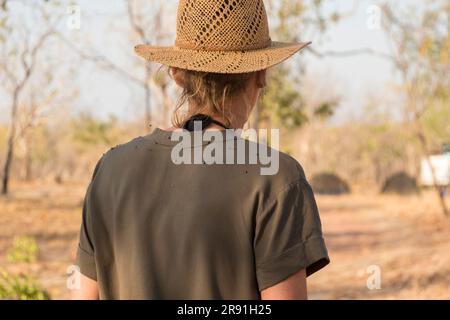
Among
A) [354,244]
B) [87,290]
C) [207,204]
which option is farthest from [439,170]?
[207,204]

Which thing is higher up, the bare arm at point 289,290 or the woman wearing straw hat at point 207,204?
the woman wearing straw hat at point 207,204

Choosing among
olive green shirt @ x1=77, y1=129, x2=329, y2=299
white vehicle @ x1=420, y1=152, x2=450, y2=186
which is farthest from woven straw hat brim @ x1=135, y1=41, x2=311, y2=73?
white vehicle @ x1=420, y1=152, x2=450, y2=186

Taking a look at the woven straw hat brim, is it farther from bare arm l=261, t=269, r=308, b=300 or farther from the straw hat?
bare arm l=261, t=269, r=308, b=300

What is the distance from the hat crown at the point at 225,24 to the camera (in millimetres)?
1741

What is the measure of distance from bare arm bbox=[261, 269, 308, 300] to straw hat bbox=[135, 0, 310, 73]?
0.48m

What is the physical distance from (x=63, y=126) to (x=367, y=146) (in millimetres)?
19258

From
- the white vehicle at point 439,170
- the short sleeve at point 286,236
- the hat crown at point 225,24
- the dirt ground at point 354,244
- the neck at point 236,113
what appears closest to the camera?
the short sleeve at point 286,236

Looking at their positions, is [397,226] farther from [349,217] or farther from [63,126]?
[63,126]

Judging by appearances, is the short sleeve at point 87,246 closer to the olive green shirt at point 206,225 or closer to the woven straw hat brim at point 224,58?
the olive green shirt at point 206,225

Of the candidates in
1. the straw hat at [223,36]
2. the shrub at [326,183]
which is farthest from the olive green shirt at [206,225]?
the shrub at [326,183]

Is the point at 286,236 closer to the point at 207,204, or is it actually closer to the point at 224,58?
the point at 207,204

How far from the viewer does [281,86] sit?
53.7 feet

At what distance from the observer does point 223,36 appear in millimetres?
1757
